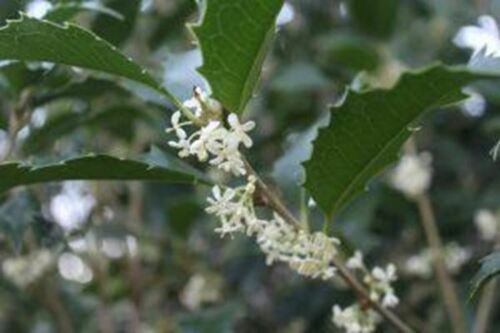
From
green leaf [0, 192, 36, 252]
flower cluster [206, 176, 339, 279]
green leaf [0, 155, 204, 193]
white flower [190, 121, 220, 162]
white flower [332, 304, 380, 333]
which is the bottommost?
white flower [332, 304, 380, 333]

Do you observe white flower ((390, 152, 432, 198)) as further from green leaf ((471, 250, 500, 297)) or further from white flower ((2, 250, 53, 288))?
green leaf ((471, 250, 500, 297))

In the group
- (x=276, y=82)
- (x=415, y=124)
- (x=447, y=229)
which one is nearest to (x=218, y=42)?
(x=415, y=124)

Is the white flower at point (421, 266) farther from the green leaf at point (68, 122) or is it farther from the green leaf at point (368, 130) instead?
the green leaf at point (368, 130)

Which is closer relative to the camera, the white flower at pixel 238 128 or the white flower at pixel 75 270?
the white flower at pixel 238 128

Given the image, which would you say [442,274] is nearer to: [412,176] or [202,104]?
[412,176]

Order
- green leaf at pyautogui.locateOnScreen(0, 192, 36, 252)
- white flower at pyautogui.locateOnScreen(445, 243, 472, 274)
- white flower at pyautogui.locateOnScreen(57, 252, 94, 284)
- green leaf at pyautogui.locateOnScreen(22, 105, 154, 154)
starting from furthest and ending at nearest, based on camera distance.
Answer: white flower at pyautogui.locateOnScreen(57, 252, 94, 284)
white flower at pyautogui.locateOnScreen(445, 243, 472, 274)
green leaf at pyautogui.locateOnScreen(22, 105, 154, 154)
green leaf at pyautogui.locateOnScreen(0, 192, 36, 252)

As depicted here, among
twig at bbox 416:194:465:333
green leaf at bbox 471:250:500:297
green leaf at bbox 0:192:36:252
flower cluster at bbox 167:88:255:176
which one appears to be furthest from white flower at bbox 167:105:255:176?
twig at bbox 416:194:465:333

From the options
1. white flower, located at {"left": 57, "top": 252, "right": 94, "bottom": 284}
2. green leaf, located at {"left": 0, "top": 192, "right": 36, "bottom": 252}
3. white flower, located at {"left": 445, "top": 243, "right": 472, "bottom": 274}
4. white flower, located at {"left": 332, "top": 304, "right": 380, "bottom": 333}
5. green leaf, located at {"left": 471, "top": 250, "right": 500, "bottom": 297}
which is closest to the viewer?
green leaf, located at {"left": 471, "top": 250, "right": 500, "bottom": 297}

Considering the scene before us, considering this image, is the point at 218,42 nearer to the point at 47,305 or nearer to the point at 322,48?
the point at 47,305

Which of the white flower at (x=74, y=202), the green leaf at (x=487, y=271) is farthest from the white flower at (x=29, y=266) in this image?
the green leaf at (x=487, y=271)
